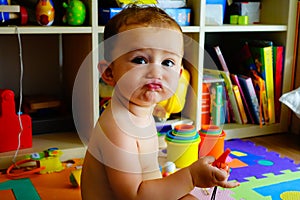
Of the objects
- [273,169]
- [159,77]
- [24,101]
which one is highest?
[159,77]

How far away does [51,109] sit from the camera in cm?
146

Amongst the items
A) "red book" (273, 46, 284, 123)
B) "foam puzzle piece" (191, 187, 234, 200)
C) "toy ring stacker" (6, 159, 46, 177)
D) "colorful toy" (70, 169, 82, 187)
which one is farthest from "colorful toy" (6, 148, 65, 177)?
"red book" (273, 46, 284, 123)

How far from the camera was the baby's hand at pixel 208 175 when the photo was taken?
712 mm

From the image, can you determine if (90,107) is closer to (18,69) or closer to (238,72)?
(18,69)

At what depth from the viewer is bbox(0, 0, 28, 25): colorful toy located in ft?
3.74

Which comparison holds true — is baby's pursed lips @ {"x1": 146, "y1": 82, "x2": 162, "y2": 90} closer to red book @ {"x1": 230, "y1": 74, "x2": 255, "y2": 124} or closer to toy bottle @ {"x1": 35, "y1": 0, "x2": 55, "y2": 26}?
toy bottle @ {"x1": 35, "y1": 0, "x2": 55, "y2": 26}

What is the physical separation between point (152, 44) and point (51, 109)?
0.83m

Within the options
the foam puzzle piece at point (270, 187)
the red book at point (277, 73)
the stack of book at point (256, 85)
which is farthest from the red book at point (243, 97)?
the foam puzzle piece at point (270, 187)

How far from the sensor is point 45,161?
116cm

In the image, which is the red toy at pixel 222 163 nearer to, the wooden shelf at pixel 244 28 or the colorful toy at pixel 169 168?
the colorful toy at pixel 169 168

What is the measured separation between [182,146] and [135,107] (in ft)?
1.55

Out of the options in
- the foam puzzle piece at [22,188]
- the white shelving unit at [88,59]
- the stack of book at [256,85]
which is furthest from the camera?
the stack of book at [256,85]

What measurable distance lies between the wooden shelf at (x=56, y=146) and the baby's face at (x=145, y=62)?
0.58 m

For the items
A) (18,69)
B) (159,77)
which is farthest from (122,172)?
(18,69)
